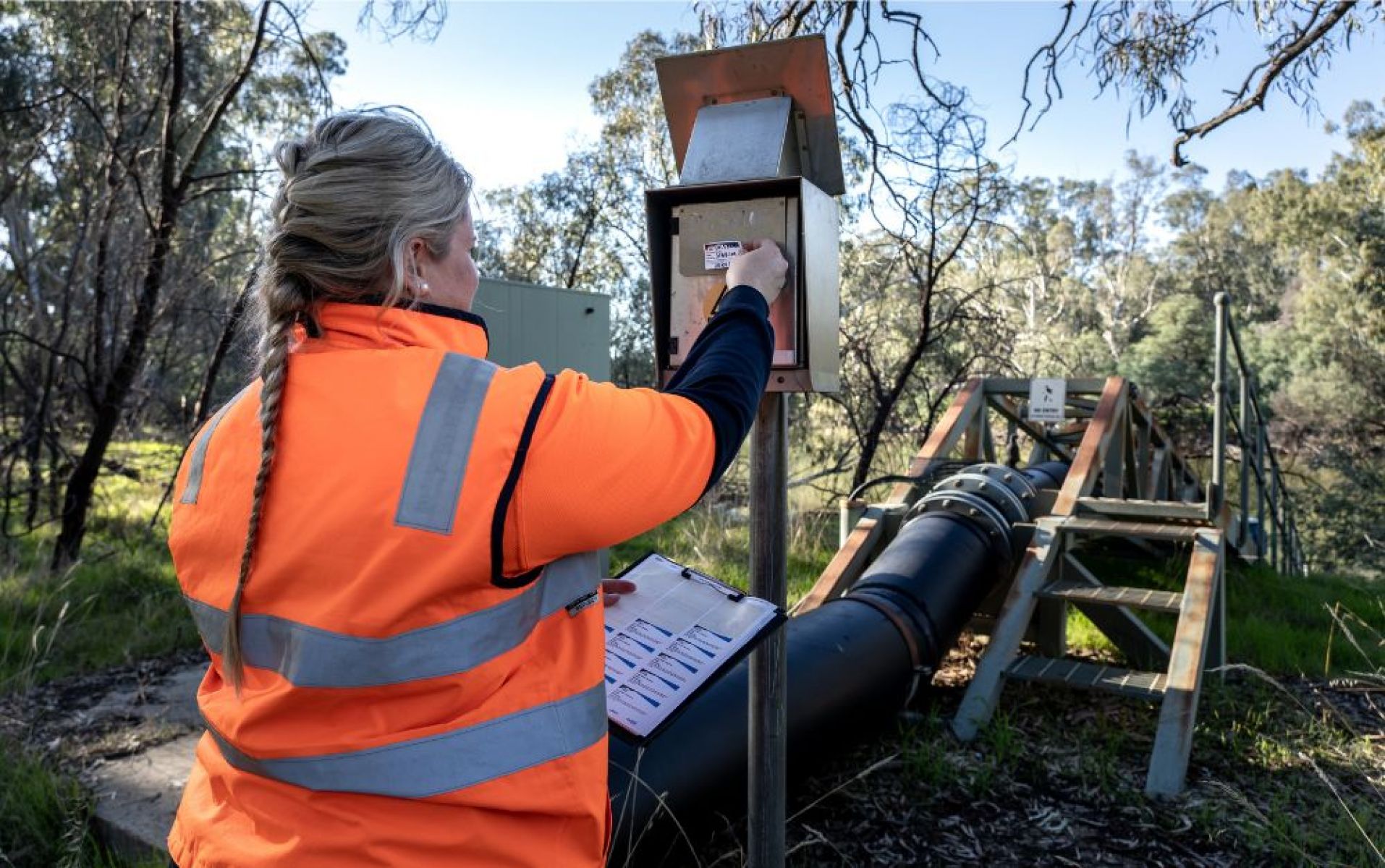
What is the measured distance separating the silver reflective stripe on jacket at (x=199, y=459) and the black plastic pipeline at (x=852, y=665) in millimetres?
1272

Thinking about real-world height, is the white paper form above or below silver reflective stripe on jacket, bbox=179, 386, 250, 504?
below

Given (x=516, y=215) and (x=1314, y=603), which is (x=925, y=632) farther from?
(x=516, y=215)

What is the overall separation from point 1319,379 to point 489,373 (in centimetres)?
2665

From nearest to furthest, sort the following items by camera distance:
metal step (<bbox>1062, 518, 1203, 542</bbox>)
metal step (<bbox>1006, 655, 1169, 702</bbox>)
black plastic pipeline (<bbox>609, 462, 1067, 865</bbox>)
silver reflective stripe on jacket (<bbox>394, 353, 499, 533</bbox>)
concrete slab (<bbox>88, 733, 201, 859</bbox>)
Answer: silver reflective stripe on jacket (<bbox>394, 353, 499, 533</bbox>) → black plastic pipeline (<bbox>609, 462, 1067, 865</bbox>) → concrete slab (<bbox>88, 733, 201, 859</bbox>) → metal step (<bbox>1006, 655, 1169, 702</bbox>) → metal step (<bbox>1062, 518, 1203, 542</bbox>)

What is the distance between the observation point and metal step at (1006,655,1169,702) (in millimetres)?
3959

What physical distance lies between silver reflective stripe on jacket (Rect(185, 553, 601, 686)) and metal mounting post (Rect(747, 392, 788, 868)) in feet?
3.17

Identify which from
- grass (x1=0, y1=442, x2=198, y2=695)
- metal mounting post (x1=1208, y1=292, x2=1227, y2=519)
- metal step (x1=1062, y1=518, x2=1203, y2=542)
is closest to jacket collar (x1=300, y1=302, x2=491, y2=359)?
grass (x1=0, y1=442, x2=198, y2=695)

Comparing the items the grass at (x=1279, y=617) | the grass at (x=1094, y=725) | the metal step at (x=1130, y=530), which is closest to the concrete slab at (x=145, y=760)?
the grass at (x=1094, y=725)

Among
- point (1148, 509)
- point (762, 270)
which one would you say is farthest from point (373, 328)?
point (1148, 509)

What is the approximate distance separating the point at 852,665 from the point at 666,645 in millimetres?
1823

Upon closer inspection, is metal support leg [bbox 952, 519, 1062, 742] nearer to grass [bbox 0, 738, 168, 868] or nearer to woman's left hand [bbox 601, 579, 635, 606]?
woman's left hand [bbox 601, 579, 635, 606]

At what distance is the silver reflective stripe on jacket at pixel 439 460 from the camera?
46.5 inches

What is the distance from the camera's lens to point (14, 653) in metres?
5.39

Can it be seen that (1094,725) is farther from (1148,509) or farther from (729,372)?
(729,372)
